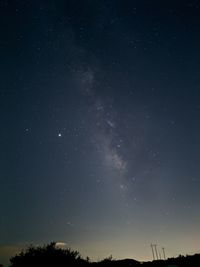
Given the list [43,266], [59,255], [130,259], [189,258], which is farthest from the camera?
[130,259]

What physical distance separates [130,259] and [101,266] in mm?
12004

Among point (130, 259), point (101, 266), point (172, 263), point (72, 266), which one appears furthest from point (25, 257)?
point (172, 263)

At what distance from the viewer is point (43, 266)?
124 ft

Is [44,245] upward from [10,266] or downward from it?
upward

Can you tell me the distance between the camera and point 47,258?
3950 cm

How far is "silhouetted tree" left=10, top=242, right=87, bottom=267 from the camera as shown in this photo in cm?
3897

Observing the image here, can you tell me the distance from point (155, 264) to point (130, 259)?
14700mm

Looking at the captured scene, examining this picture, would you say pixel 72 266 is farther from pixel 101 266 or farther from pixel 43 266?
pixel 101 266

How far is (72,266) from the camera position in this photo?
39000 millimetres

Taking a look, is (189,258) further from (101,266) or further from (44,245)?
(44,245)

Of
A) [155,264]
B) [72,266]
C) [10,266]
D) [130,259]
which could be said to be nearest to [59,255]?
[72,266]

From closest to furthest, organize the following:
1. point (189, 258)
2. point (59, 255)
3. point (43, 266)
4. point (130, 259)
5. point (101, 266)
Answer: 1. point (189, 258)
2. point (101, 266)
3. point (43, 266)
4. point (59, 255)
5. point (130, 259)

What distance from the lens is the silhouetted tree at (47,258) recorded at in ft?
128

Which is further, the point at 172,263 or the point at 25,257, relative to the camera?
the point at 25,257
